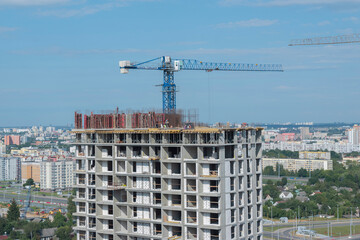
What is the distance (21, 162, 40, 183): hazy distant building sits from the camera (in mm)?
158125

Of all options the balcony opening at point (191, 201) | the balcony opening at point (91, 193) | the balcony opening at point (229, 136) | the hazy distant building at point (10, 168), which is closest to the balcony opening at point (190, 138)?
the balcony opening at point (229, 136)

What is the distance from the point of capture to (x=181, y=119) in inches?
1273

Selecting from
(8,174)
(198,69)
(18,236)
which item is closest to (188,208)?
(198,69)

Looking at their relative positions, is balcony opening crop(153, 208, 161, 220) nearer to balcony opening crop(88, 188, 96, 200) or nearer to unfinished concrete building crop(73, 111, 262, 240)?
unfinished concrete building crop(73, 111, 262, 240)

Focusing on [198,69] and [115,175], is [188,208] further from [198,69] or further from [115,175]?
[198,69]

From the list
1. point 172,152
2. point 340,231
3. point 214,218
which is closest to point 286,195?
point 340,231

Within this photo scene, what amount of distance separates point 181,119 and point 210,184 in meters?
5.57

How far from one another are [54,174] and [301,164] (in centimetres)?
7170

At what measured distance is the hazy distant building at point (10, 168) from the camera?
17288 centimetres

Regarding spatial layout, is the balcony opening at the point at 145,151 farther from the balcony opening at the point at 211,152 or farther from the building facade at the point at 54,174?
the building facade at the point at 54,174

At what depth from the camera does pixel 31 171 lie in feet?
524

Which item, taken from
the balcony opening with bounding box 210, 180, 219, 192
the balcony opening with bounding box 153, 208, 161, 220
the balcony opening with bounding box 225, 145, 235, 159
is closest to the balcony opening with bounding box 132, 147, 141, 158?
the balcony opening with bounding box 153, 208, 161, 220

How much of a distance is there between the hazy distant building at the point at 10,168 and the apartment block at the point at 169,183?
14674cm

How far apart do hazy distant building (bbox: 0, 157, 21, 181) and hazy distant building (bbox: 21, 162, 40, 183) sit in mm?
12538
